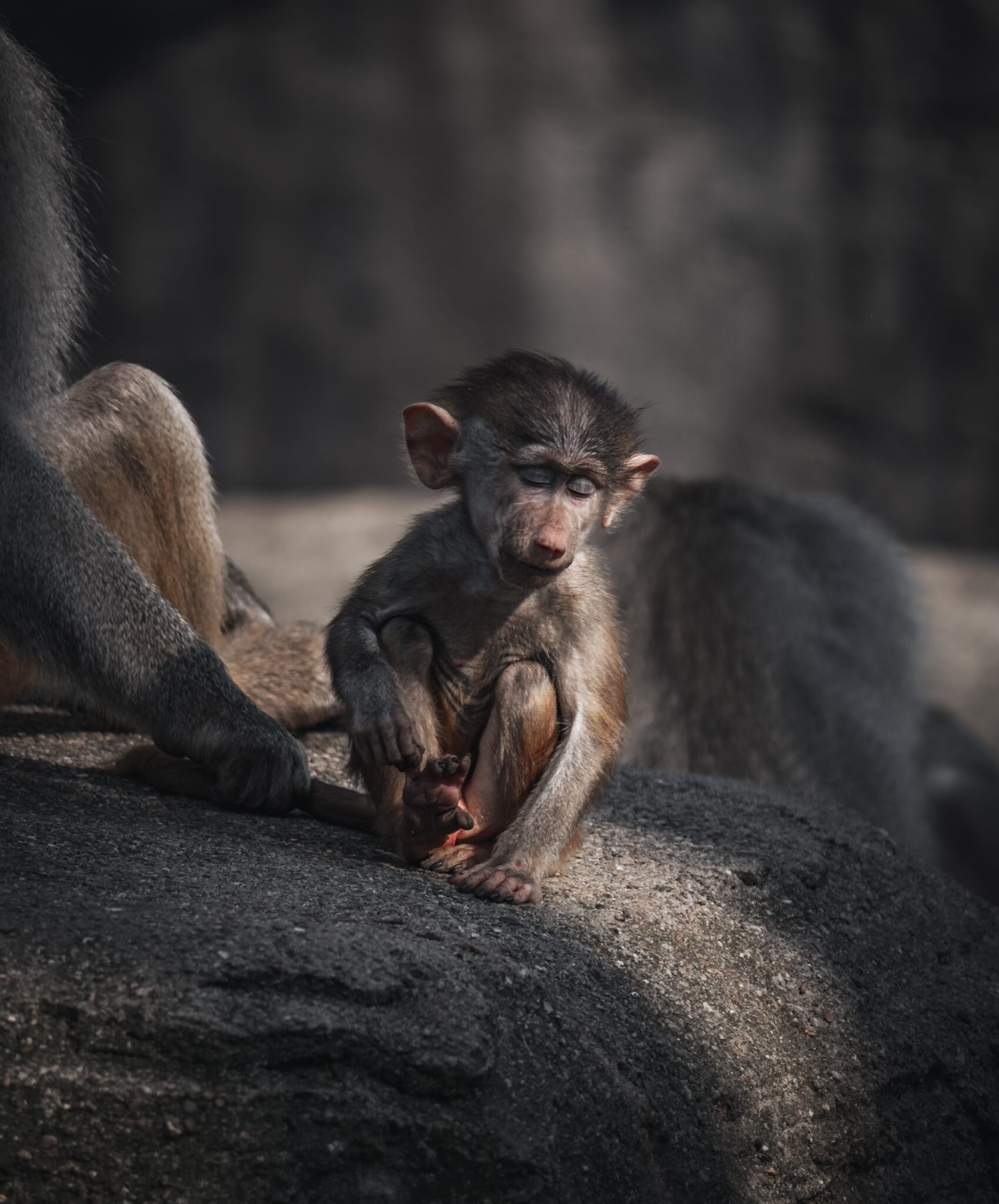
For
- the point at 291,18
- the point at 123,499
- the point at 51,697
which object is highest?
the point at 291,18

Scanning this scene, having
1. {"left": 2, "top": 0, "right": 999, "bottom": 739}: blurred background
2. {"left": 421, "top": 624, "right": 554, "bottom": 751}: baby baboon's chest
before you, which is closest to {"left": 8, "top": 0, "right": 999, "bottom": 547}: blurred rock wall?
{"left": 2, "top": 0, "right": 999, "bottom": 739}: blurred background

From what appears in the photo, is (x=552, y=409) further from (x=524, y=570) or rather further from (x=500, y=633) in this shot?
(x=500, y=633)

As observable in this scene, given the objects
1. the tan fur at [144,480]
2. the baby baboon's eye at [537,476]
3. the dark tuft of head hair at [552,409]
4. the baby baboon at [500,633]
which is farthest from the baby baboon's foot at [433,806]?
the tan fur at [144,480]

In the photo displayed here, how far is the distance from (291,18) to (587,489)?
1001cm

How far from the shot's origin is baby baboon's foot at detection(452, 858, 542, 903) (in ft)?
10.2

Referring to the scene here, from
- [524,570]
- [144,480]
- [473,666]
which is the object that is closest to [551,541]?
[524,570]

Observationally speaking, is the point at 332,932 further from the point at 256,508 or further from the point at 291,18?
the point at 291,18

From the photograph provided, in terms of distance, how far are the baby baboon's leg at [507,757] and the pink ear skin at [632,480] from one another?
452mm

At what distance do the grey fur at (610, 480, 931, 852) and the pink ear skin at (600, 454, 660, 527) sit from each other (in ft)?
7.12

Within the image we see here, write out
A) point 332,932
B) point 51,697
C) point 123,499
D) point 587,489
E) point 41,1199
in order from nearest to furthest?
1. point 41,1199
2. point 332,932
3. point 587,489
4. point 123,499
5. point 51,697

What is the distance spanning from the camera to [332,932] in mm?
2740

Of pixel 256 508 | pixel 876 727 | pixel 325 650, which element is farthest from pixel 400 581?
pixel 256 508

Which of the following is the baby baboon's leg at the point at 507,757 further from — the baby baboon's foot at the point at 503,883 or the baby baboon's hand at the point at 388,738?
the baby baboon's hand at the point at 388,738

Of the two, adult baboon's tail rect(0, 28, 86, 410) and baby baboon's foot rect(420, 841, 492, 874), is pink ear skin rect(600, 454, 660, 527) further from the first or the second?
adult baboon's tail rect(0, 28, 86, 410)
